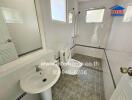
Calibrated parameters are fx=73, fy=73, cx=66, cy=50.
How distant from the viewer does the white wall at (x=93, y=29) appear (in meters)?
2.38

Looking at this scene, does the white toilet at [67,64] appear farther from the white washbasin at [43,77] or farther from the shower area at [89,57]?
the white washbasin at [43,77]

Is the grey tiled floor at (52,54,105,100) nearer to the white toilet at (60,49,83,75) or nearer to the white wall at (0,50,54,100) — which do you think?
the white toilet at (60,49,83,75)

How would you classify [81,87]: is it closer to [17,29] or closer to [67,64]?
[67,64]

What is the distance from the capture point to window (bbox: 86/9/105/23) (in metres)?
2.45

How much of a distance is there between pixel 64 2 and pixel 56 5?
37 centimetres

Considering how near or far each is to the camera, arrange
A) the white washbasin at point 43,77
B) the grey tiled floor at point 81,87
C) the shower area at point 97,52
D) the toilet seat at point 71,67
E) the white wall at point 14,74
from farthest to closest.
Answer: the toilet seat at point 71,67
the grey tiled floor at point 81,87
the shower area at point 97,52
the white washbasin at point 43,77
the white wall at point 14,74

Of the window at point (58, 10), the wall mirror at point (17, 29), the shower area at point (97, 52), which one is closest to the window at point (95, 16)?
the shower area at point (97, 52)

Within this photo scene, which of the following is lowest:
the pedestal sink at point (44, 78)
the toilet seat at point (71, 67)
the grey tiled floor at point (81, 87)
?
the grey tiled floor at point (81, 87)

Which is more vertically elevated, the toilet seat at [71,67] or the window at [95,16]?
the window at [95,16]

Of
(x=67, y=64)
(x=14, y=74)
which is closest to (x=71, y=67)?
(x=67, y=64)

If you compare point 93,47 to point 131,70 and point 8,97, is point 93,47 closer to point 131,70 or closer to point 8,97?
point 131,70

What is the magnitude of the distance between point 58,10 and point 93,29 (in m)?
1.53

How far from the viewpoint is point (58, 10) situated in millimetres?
1797

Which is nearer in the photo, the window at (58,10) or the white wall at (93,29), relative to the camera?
the window at (58,10)
